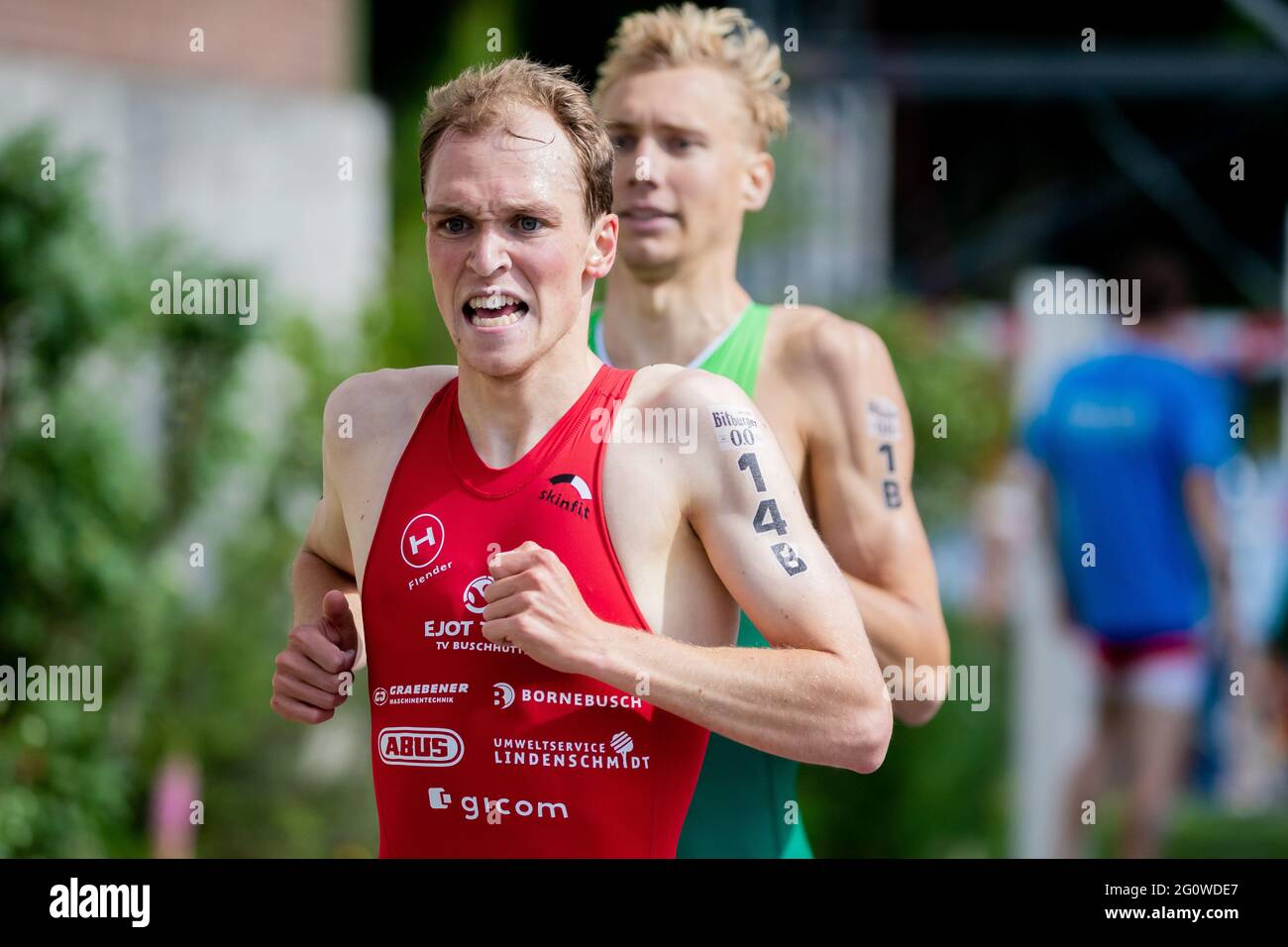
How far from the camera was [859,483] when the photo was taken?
10.8 ft

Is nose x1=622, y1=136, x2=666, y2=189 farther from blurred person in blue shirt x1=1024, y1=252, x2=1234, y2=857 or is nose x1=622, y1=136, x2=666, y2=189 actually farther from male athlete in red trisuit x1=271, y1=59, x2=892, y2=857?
blurred person in blue shirt x1=1024, y1=252, x2=1234, y2=857

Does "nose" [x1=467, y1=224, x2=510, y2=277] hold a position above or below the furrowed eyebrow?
below

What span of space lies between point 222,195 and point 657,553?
19.8 feet

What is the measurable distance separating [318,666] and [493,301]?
0.62m

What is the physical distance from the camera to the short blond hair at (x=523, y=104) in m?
2.47

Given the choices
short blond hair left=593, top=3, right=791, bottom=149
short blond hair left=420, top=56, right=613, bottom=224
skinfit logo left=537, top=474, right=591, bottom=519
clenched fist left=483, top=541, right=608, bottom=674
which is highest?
short blond hair left=593, top=3, right=791, bottom=149

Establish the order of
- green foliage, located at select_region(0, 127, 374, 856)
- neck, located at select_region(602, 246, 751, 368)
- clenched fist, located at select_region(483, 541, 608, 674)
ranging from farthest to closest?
green foliage, located at select_region(0, 127, 374, 856) → neck, located at select_region(602, 246, 751, 368) → clenched fist, located at select_region(483, 541, 608, 674)

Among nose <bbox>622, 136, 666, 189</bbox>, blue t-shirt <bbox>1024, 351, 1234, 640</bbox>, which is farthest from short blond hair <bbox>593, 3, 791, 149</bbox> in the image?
blue t-shirt <bbox>1024, 351, 1234, 640</bbox>

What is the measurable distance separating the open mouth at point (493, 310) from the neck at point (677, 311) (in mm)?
922

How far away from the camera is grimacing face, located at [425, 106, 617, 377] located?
7.97 feet

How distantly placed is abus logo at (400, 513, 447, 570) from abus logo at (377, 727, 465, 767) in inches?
9.9

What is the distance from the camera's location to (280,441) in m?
7.25

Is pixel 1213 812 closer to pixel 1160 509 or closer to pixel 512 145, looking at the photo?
pixel 1160 509
